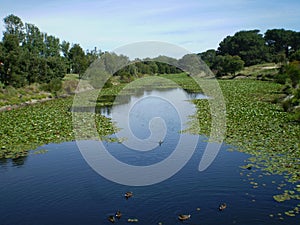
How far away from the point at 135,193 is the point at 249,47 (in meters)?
84.6

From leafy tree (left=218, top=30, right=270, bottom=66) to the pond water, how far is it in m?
75.8

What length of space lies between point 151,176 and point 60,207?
3379mm

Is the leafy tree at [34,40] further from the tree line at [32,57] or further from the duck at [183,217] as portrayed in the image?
the duck at [183,217]

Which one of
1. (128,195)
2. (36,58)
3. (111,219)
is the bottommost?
(111,219)

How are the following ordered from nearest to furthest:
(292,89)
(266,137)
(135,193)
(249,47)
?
(135,193), (266,137), (292,89), (249,47)

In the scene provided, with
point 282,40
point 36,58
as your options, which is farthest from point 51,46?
point 282,40

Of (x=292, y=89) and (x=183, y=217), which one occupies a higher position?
(x=292, y=89)

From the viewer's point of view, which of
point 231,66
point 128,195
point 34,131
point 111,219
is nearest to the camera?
point 111,219

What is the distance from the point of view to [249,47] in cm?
8681

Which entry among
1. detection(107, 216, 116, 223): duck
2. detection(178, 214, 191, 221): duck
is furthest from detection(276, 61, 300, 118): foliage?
detection(107, 216, 116, 223): duck

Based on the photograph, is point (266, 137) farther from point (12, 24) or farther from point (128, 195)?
point (12, 24)

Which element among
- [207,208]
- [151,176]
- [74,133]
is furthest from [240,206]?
[74,133]

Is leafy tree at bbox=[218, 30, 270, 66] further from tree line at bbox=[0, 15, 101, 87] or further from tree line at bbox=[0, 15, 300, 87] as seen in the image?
tree line at bbox=[0, 15, 101, 87]

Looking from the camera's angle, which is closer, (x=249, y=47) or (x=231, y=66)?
(x=231, y=66)
